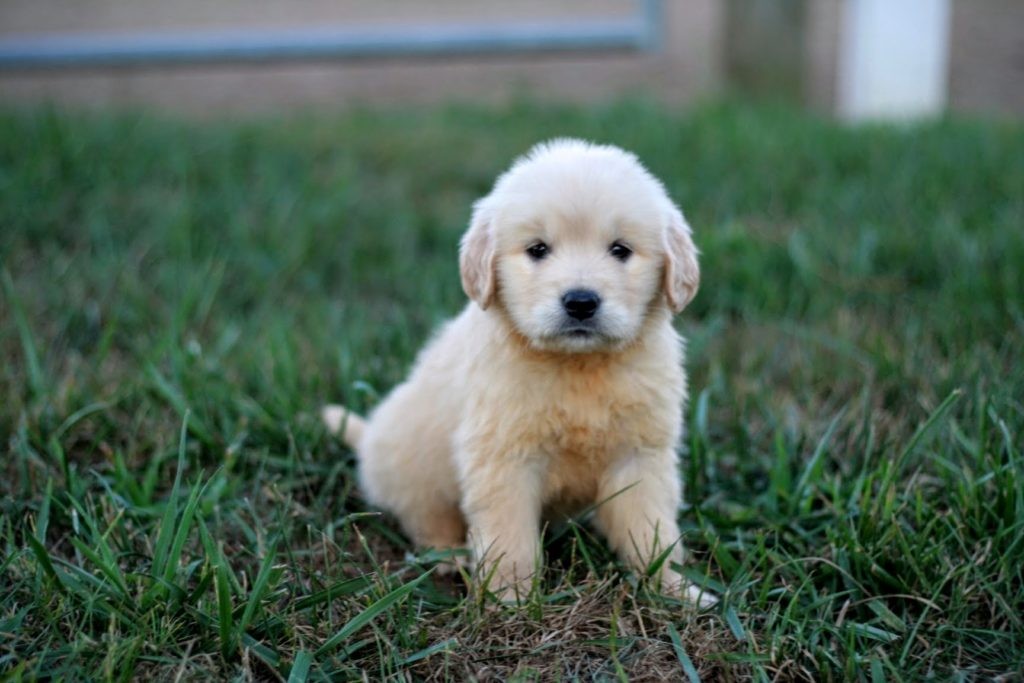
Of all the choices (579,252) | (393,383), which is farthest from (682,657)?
(393,383)

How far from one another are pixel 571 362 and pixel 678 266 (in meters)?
0.34

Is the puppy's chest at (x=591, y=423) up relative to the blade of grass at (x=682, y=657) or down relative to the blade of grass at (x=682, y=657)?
up

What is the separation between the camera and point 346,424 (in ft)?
10.2

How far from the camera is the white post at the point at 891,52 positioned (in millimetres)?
9531

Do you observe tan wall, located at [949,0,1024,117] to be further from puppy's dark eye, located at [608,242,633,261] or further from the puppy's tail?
puppy's dark eye, located at [608,242,633,261]

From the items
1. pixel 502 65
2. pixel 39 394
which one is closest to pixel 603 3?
pixel 502 65

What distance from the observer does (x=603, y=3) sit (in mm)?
9070

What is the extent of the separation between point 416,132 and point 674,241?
4.24 meters

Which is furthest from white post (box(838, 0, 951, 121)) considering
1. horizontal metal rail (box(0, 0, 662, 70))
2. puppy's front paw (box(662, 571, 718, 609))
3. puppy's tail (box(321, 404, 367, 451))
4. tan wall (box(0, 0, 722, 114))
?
puppy's front paw (box(662, 571, 718, 609))

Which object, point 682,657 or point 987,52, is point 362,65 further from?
point 682,657

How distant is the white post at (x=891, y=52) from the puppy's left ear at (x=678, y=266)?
768cm

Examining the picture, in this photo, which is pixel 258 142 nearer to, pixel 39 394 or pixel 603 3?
pixel 39 394

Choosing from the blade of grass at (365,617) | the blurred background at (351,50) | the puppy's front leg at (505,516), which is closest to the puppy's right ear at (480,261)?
the puppy's front leg at (505,516)

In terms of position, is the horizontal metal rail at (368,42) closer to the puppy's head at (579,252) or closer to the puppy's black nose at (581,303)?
the puppy's head at (579,252)
